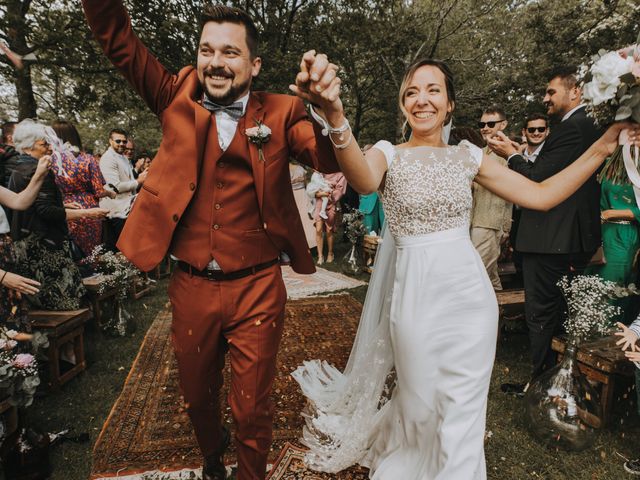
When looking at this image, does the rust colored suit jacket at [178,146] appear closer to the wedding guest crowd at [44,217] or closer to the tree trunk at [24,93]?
the wedding guest crowd at [44,217]

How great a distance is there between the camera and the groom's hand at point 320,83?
142cm

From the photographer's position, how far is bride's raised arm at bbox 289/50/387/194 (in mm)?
1433

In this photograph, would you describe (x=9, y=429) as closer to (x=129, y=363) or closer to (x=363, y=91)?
(x=129, y=363)

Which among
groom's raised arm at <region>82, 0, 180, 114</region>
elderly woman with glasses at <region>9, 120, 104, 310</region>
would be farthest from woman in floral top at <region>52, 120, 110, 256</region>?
groom's raised arm at <region>82, 0, 180, 114</region>

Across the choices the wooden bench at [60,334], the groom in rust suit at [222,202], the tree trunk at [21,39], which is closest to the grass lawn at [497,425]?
the wooden bench at [60,334]

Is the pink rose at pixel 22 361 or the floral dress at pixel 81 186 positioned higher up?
the floral dress at pixel 81 186

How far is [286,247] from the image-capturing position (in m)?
2.28

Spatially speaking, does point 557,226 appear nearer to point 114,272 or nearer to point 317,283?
point 317,283

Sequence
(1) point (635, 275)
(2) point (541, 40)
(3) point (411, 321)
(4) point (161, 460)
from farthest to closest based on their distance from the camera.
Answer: (2) point (541, 40)
(1) point (635, 275)
(4) point (161, 460)
(3) point (411, 321)

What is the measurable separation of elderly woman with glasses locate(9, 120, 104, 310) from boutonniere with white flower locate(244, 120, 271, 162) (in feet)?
8.96

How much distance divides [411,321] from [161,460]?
199 centimetres

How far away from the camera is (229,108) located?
2.11 meters

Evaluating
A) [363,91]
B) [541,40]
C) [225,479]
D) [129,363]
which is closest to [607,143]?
[225,479]

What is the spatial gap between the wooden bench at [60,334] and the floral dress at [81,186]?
1.83m
